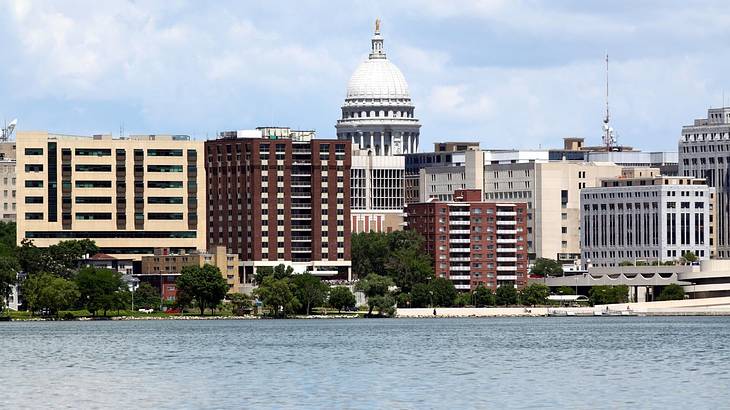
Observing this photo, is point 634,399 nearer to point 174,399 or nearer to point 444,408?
point 444,408

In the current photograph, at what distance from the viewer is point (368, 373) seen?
129125 mm

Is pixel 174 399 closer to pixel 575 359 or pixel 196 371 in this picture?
pixel 196 371

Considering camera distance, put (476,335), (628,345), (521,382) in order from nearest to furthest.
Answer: (521,382)
(628,345)
(476,335)

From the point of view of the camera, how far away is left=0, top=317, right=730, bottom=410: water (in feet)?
357

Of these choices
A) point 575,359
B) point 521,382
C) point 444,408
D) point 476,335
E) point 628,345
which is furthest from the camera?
point 476,335

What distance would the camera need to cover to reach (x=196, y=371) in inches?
5251

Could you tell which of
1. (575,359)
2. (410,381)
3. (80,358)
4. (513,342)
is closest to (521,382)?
(410,381)

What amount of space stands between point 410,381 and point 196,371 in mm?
17670

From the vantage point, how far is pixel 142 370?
135 meters

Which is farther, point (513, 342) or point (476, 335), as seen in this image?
point (476, 335)

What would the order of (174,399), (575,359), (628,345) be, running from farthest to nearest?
(628,345)
(575,359)
(174,399)

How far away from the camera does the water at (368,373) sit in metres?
109

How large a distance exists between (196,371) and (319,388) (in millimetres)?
18164

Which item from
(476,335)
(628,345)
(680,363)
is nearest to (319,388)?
(680,363)
